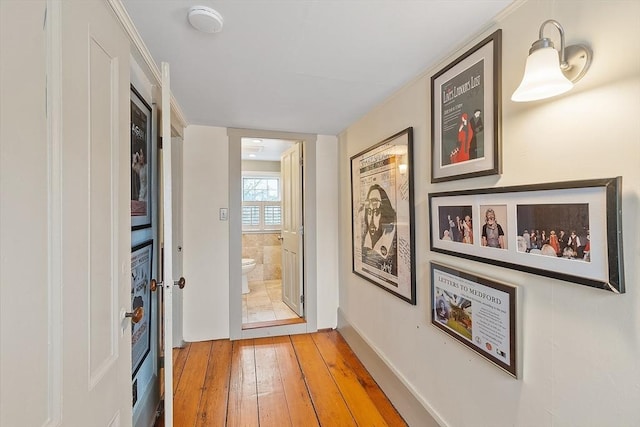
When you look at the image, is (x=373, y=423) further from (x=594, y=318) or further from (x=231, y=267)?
(x=231, y=267)

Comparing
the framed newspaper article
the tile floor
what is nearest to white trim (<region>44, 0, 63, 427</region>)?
the framed newspaper article

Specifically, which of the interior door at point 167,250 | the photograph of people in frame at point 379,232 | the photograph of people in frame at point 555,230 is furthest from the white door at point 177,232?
the photograph of people in frame at point 555,230

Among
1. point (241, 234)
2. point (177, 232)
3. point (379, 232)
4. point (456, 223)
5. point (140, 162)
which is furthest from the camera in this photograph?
point (241, 234)

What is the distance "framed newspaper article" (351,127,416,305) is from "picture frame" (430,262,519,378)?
259 millimetres

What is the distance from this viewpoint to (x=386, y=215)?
2123 millimetres

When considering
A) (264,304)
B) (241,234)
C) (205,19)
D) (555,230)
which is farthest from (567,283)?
(264,304)

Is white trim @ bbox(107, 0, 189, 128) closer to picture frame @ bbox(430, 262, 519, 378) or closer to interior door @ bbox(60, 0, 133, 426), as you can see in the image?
interior door @ bbox(60, 0, 133, 426)

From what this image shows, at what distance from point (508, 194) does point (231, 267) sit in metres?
2.46

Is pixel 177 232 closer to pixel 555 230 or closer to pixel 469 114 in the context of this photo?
pixel 469 114

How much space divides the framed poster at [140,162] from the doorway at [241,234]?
1108 mm

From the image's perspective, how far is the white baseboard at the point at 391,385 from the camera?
168cm

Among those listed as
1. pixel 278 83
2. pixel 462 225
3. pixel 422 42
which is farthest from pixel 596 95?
pixel 278 83

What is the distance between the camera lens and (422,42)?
1.42m

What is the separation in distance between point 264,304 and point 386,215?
2.46 meters
